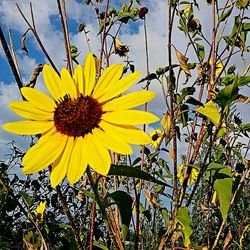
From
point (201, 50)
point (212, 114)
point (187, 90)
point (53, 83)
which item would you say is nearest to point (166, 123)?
point (187, 90)

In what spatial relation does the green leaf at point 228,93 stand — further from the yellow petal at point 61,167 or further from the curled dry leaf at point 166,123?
the yellow petal at point 61,167

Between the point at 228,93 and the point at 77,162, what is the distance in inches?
16.4

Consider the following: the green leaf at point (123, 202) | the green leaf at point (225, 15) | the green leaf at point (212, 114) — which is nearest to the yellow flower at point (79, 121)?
the green leaf at point (123, 202)

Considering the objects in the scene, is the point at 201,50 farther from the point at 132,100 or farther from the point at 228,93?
the point at 132,100

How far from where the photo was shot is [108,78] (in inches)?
32.4

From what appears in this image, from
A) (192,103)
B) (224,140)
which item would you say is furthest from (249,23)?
(224,140)

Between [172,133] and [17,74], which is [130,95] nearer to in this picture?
[17,74]

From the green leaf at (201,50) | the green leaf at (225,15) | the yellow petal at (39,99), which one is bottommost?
the yellow petal at (39,99)

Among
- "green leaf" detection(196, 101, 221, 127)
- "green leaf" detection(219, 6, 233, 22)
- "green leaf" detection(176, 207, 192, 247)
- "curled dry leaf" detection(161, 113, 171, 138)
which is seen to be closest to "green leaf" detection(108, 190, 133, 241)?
"green leaf" detection(176, 207, 192, 247)

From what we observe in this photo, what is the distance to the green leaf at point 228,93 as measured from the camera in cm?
100

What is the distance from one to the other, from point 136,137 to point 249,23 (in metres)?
0.92

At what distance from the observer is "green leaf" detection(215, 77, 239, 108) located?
100 centimetres

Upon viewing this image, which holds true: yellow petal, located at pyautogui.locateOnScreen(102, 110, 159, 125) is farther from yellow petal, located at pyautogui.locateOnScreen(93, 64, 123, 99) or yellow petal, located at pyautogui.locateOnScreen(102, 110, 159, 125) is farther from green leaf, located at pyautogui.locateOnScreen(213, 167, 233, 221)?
green leaf, located at pyautogui.locateOnScreen(213, 167, 233, 221)

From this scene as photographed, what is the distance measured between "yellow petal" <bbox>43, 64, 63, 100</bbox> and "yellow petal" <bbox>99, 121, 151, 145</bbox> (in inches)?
4.7
